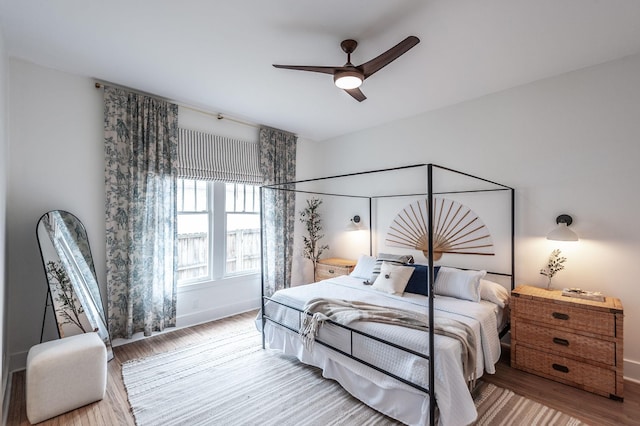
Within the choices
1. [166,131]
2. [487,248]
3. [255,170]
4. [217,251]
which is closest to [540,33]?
[487,248]

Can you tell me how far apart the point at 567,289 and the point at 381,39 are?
2.77 m

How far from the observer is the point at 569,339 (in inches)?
94.7

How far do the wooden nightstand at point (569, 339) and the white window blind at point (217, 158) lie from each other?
3.49m

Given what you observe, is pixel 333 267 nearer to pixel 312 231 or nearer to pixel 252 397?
pixel 312 231

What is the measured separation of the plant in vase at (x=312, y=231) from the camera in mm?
4891

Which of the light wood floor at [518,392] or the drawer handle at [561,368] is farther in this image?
the drawer handle at [561,368]

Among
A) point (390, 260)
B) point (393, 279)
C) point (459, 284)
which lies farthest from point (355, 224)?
point (459, 284)

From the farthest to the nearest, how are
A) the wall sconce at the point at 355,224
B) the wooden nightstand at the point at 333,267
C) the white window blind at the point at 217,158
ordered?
the wall sconce at the point at 355,224 < the wooden nightstand at the point at 333,267 < the white window blind at the point at 217,158

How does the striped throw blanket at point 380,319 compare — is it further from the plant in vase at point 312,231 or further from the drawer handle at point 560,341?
the plant in vase at point 312,231

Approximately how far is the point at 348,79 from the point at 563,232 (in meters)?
2.32

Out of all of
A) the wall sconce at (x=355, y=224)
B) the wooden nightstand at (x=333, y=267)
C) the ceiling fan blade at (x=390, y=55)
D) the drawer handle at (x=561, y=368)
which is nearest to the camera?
the ceiling fan blade at (x=390, y=55)

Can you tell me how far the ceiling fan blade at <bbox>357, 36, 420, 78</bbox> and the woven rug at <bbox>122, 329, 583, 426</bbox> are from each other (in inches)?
98.2

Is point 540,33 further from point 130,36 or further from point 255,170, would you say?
point 255,170

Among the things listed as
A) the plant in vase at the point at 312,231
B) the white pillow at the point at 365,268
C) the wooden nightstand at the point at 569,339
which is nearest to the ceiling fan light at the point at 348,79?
the white pillow at the point at 365,268
